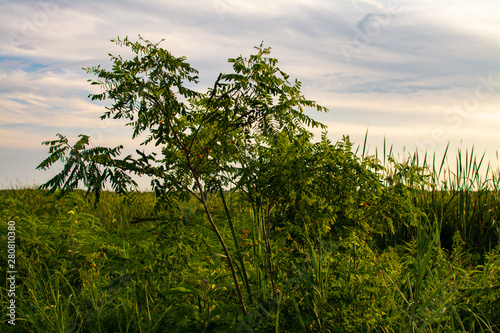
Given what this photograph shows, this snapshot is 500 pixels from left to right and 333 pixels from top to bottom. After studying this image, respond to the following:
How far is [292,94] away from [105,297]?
242cm

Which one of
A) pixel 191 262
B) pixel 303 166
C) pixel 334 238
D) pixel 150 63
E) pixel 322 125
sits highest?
pixel 150 63

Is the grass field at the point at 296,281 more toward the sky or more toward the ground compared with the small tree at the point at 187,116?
more toward the ground

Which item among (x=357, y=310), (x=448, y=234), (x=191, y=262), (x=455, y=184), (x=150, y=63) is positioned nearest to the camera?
(x=357, y=310)

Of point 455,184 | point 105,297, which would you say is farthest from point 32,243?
point 455,184

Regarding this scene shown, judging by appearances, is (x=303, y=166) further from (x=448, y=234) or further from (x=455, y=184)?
(x=455, y=184)

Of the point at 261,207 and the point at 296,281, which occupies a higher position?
the point at 261,207

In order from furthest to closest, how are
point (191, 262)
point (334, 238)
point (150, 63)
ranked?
point (191, 262) → point (334, 238) → point (150, 63)

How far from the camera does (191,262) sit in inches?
142

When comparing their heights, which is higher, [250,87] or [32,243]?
[250,87]

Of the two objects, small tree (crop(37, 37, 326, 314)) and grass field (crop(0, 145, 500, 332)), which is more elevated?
small tree (crop(37, 37, 326, 314))

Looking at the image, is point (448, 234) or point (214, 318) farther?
point (448, 234)

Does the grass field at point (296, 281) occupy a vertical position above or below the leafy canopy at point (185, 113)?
below

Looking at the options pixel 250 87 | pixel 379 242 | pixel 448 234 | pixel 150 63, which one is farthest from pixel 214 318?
pixel 448 234

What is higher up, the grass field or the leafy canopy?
the leafy canopy
